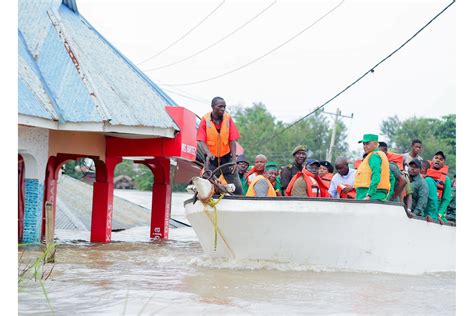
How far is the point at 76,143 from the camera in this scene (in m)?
15.5

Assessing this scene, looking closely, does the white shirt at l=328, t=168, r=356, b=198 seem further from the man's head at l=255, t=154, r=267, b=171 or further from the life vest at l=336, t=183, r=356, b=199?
the man's head at l=255, t=154, r=267, b=171

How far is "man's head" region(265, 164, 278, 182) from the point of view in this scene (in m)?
12.5

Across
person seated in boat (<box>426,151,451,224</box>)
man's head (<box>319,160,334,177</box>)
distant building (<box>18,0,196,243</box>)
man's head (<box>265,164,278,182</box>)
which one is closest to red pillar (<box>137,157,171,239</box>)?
distant building (<box>18,0,196,243</box>)

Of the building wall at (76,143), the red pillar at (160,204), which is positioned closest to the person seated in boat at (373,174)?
the building wall at (76,143)

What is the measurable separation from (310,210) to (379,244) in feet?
3.67

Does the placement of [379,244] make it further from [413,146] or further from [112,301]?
[112,301]

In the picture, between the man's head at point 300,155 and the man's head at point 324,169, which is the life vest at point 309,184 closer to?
the man's head at point 300,155

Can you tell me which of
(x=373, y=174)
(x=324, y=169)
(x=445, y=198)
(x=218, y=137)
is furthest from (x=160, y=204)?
(x=373, y=174)

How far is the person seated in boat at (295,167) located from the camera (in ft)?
37.4

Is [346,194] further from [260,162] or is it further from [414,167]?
[260,162]

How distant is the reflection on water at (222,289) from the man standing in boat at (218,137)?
1288 millimetres

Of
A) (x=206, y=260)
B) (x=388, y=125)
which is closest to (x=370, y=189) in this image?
(x=206, y=260)

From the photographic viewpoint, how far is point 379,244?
33.2 ft

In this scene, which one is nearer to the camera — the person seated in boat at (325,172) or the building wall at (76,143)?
the person seated in boat at (325,172)
